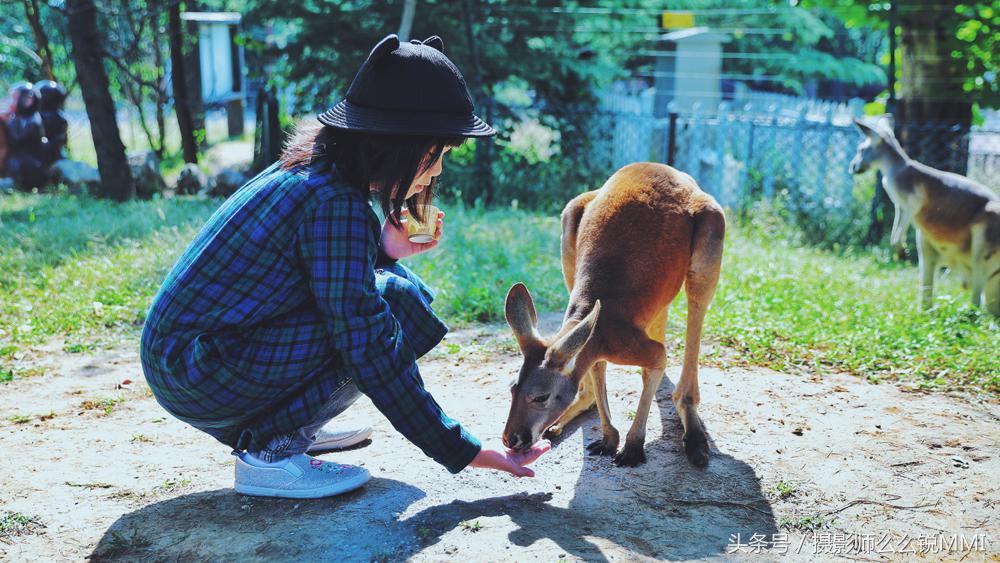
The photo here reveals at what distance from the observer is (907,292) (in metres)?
6.19

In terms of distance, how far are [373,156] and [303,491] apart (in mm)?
1187

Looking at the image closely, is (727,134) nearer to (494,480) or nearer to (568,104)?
(568,104)

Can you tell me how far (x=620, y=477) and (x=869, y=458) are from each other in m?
1.03

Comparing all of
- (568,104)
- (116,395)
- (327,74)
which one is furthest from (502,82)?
(116,395)

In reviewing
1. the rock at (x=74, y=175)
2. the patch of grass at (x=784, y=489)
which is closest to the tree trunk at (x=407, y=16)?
the rock at (x=74, y=175)

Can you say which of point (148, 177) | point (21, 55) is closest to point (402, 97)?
point (148, 177)

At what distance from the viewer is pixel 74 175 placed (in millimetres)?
9992

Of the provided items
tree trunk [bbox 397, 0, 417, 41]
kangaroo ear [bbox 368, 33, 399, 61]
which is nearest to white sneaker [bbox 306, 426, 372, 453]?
kangaroo ear [bbox 368, 33, 399, 61]

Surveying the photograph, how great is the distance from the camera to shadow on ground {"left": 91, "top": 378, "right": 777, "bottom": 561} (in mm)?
2648

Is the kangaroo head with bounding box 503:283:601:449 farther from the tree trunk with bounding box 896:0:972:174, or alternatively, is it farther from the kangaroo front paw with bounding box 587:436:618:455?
the tree trunk with bounding box 896:0:972:174

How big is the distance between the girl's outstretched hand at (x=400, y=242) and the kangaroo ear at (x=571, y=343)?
0.57 meters

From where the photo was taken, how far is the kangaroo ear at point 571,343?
9.59ft

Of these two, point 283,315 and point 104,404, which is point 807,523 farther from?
point 104,404

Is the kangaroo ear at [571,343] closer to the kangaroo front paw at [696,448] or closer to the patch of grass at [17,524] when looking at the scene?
the kangaroo front paw at [696,448]
